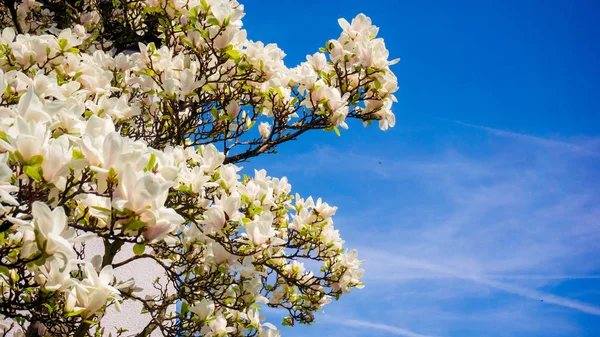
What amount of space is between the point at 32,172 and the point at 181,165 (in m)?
0.84

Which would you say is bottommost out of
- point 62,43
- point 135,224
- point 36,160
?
point 135,224

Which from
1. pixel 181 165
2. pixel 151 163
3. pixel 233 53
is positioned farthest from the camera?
pixel 233 53

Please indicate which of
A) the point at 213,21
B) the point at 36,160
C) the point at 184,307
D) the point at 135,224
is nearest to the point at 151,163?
the point at 135,224

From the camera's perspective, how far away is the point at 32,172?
5.85 ft

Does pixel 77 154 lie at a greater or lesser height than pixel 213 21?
lesser

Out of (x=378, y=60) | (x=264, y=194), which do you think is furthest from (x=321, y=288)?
(x=378, y=60)

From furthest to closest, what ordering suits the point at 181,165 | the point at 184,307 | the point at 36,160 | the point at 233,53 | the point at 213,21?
1. the point at 184,307
2. the point at 233,53
3. the point at 213,21
4. the point at 181,165
5. the point at 36,160

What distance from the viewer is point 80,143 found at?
5.98ft

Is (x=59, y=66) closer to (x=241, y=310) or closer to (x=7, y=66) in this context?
(x=7, y=66)

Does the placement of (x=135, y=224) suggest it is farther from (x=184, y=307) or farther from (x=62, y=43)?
(x=62, y=43)

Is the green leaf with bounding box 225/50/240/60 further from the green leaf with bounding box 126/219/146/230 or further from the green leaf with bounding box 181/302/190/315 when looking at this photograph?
the green leaf with bounding box 126/219/146/230

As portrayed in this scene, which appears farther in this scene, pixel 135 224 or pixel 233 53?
pixel 233 53

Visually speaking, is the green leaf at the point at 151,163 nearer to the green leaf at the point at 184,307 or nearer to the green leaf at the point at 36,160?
the green leaf at the point at 36,160

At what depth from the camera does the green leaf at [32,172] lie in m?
1.77
